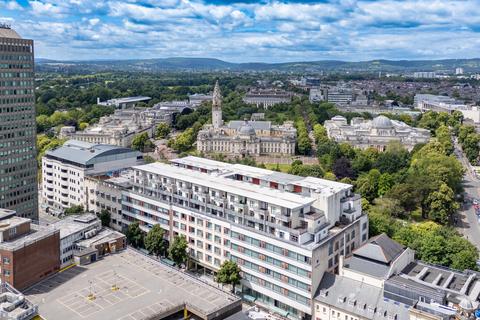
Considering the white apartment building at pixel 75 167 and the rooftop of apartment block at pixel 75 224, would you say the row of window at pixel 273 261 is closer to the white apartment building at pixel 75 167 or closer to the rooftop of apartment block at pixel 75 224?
the rooftop of apartment block at pixel 75 224

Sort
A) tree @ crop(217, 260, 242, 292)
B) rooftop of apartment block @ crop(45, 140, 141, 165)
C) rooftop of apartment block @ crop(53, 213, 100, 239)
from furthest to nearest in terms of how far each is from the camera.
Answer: rooftop of apartment block @ crop(45, 140, 141, 165), rooftop of apartment block @ crop(53, 213, 100, 239), tree @ crop(217, 260, 242, 292)

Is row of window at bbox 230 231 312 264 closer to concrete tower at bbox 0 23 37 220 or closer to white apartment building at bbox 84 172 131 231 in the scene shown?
white apartment building at bbox 84 172 131 231

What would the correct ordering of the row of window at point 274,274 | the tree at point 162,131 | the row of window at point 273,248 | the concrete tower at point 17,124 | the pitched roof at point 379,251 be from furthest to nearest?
1. the tree at point 162,131
2. the concrete tower at point 17,124
3. the pitched roof at point 379,251
4. the row of window at point 274,274
5. the row of window at point 273,248

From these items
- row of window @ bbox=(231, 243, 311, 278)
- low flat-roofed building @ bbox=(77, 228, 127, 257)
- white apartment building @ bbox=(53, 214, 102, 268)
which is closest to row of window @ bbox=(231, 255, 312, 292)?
row of window @ bbox=(231, 243, 311, 278)

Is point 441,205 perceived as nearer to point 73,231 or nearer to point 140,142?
point 73,231

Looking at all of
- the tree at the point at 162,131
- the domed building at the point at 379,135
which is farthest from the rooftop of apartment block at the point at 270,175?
the tree at the point at 162,131

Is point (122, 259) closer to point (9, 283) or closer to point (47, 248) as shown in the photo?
point (47, 248)
